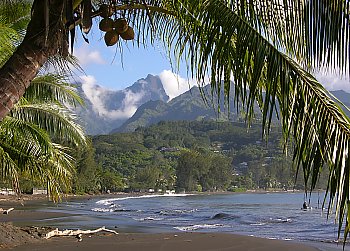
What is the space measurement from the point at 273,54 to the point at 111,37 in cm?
112

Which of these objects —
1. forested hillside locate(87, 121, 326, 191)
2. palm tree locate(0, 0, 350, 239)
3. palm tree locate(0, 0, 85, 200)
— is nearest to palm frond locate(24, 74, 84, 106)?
palm tree locate(0, 0, 85, 200)

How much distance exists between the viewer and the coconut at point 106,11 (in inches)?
133

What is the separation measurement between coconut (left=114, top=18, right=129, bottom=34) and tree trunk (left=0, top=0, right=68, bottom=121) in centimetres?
38

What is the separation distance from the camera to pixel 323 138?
2764 mm

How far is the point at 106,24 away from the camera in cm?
337

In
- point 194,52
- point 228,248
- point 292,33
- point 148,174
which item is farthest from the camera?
point 148,174

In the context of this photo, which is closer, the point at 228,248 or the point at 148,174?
the point at 228,248

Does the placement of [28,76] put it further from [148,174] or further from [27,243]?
[148,174]

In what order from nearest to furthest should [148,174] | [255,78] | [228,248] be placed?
[255,78] → [228,248] → [148,174]

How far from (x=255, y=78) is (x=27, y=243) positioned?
10613 millimetres

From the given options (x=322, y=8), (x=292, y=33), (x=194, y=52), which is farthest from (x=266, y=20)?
(x=194, y=52)

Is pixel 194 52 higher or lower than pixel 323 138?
higher

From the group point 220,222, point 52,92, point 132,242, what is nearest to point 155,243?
point 132,242

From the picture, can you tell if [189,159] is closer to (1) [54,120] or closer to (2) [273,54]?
(1) [54,120]
